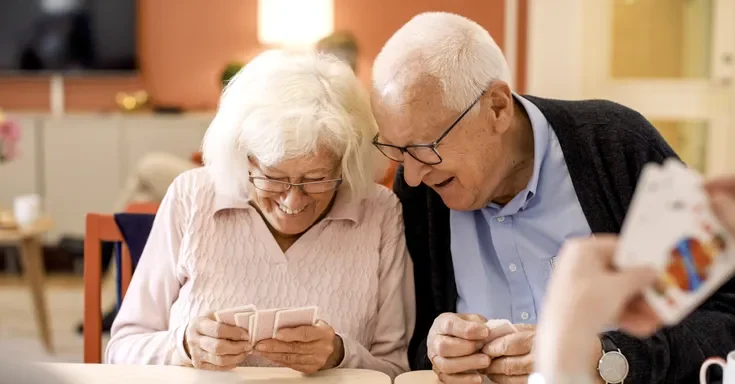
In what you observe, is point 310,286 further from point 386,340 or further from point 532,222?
point 532,222

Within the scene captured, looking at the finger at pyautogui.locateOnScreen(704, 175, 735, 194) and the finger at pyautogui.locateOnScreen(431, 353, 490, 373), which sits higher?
the finger at pyautogui.locateOnScreen(704, 175, 735, 194)

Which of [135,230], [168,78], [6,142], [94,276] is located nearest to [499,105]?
[135,230]

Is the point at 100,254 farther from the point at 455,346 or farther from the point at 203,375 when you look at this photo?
the point at 455,346

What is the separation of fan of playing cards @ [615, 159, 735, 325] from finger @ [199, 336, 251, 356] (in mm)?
866

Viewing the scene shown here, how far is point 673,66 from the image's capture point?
4875mm

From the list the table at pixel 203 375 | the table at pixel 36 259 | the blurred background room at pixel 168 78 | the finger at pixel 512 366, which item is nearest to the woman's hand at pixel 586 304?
the finger at pixel 512 366

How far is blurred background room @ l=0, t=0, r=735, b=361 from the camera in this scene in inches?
189

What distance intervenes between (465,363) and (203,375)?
0.45 m

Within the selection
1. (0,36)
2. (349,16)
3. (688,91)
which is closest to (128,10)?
(0,36)

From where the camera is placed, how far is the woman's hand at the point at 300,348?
1.46 metres

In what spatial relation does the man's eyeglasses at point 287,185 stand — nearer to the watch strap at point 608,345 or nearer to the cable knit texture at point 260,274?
the cable knit texture at point 260,274

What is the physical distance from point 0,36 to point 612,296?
6.10 m

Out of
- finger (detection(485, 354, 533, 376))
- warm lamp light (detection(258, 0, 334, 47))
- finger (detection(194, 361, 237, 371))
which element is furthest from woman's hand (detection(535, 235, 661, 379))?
warm lamp light (detection(258, 0, 334, 47))

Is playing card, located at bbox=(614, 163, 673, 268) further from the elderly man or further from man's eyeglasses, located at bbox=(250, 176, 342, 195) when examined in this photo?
man's eyeglasses, located at bbox=(250, 176, 342, 195)
